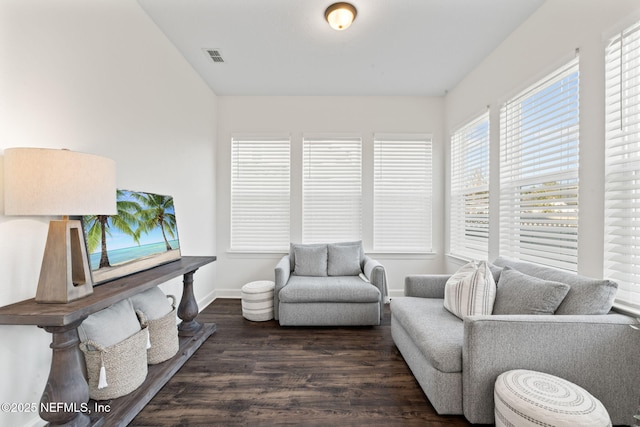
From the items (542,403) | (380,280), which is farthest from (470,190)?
(542,403)

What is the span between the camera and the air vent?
113 inches

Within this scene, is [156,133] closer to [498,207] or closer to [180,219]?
[180,219]

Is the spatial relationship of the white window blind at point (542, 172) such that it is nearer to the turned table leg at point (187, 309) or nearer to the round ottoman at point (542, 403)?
the round ottoman at point (542, 403)

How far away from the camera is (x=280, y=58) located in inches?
118

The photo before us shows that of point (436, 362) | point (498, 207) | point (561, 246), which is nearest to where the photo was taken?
point (436, 362)

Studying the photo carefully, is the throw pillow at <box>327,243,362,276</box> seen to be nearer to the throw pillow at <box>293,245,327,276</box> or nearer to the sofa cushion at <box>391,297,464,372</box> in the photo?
the throw pillow at <box>293,245,327,276</box>

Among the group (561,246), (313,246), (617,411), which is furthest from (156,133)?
(617,411)

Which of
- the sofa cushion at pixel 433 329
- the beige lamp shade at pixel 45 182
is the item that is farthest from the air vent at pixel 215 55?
the sofa cushion at pixel 433 329

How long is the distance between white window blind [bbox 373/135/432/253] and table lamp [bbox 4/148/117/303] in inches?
124

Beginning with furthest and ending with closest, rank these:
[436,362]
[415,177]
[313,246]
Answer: [415,177] → [313,246] → [436,362]

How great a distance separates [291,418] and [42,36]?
2627mm

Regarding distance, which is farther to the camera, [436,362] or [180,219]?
[180,219]

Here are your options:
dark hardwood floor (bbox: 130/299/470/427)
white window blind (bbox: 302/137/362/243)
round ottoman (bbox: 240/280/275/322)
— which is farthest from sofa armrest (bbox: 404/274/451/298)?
round ottoman (bbox: 240/280/275/322)

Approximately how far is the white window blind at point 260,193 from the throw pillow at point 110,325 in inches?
85.0
